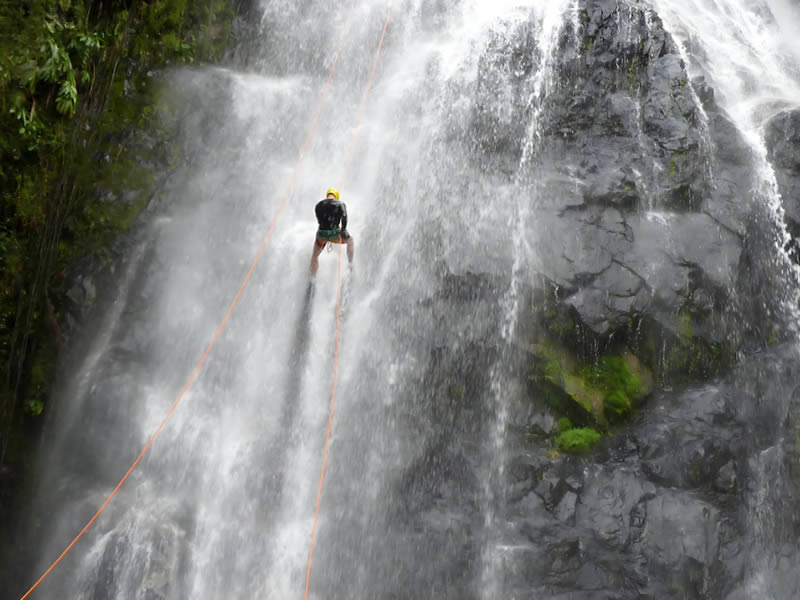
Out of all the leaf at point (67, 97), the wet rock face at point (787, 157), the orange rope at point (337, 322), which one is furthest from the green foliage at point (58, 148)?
the wet rock face at point (787, 157)

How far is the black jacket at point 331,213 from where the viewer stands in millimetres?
7949

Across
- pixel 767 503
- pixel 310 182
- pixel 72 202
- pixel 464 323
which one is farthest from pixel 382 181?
pixel 767 503

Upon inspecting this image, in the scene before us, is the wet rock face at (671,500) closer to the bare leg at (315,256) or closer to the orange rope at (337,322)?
the orange rope at (337,322)

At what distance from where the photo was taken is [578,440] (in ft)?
26.3

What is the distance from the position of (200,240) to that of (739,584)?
8.65 m

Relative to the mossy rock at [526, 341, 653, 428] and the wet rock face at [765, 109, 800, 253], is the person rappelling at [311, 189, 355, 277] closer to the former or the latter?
the mossy rock at [526, 341, 653, 428]

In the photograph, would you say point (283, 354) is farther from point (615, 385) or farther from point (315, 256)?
point (615, 385)

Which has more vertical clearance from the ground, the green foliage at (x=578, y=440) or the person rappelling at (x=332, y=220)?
the person rappelling at (x=332, y=220)

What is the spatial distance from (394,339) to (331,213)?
2.02 m

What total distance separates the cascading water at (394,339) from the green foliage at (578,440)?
244 mm

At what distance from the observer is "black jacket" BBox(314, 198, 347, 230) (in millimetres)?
7949

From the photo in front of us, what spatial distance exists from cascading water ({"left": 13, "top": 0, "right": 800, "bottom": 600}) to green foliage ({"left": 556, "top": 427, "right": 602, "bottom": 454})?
0.80 ft

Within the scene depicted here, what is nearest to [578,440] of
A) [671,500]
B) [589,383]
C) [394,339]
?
[589,383]

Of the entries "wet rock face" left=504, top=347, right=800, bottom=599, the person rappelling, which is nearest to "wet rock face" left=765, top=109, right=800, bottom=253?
"wet rock face" left=504, top=347, right=800, bottom=599
